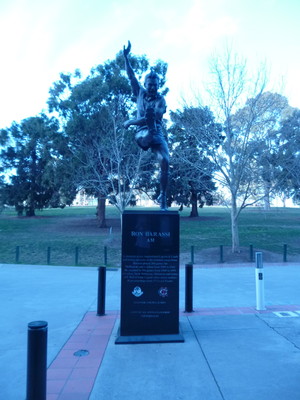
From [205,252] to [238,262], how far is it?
7.06ft

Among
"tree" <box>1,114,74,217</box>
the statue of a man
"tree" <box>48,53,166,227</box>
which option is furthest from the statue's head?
"tree" <box>1,114,74,217</box>

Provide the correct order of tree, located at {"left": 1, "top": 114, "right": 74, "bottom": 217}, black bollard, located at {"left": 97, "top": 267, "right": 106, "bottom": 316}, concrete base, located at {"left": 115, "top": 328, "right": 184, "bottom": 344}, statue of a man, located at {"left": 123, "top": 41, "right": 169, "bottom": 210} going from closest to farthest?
concrete base, located at {"left": 115, "top": 328, "right": 184, "bottom": 344} → statue of a man, located at {"left": 123, "top": 41, "right": 169, "bottom": 210} → black bollard, located at {"left": 97, "top": 267, "right": 106, "bottom": 316} → tree, located at {"left": 1, "top": 114, "right": 74, "bottom": 217}

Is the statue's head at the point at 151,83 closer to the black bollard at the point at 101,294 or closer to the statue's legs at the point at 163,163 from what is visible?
the statue's legs at the point at 163,163

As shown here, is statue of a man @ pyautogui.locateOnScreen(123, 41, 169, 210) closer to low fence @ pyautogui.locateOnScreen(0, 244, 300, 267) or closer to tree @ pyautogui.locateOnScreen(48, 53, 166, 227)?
low fence @ pyautogui.locateOnScreen(0, 244, 300, 267)

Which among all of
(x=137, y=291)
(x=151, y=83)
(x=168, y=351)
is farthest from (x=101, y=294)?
(x=151, y=83)

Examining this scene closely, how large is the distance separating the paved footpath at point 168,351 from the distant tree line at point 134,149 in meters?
8.33

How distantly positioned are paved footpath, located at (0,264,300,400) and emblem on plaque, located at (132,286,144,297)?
766mm

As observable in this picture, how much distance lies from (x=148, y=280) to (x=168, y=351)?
1096 mm

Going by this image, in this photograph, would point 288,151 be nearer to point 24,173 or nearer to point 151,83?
point 151,83

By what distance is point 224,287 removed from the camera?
8969mm

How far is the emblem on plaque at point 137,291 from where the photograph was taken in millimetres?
5375

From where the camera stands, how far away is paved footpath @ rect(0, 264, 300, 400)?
12.4ft

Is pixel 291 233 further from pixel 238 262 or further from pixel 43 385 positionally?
pixel 43 385

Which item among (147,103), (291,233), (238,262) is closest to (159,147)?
(147,103)
